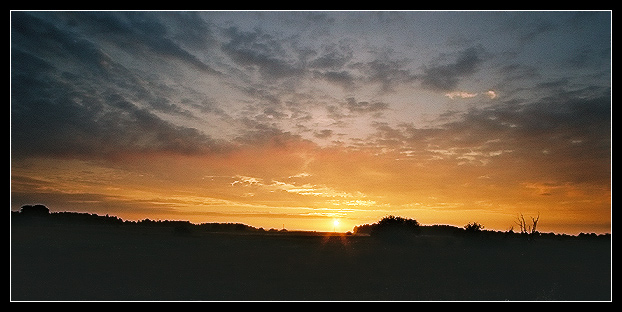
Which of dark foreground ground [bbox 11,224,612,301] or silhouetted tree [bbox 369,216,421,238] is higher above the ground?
silhouetted tree [bbox 369,216,421,238]

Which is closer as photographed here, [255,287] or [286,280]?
[255,287]

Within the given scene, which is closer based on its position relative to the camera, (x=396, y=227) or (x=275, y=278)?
(x=275, y=278)

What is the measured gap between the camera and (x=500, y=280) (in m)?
26.6

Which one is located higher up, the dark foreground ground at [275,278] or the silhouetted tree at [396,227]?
the silhouetted tree at [396,227]

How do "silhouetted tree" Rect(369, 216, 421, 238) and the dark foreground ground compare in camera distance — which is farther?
"silhouetted tree" Rect(369, 216, 421, 238)

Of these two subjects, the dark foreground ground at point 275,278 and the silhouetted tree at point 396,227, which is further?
the silhouetted tree at point 396,227
